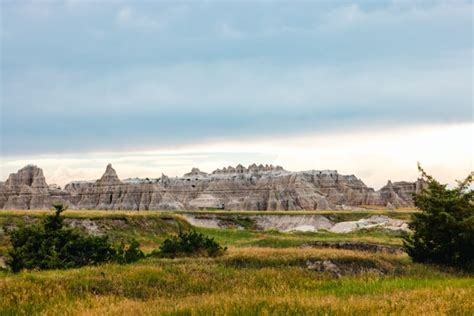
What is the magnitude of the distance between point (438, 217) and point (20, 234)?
1626cm

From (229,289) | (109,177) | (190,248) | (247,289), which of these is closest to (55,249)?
(190,248)

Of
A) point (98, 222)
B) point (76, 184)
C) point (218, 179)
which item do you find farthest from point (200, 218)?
point (76, 184)

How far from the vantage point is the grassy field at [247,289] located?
1130 cm

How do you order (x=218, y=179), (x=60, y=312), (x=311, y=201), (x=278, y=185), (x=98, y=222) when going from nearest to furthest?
(x=60, y=312)
(x=98, y=222)
(x=311, y=201)
(x=278, y=185)
(x=218, y=179)

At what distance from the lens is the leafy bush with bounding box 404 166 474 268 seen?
69.3ft

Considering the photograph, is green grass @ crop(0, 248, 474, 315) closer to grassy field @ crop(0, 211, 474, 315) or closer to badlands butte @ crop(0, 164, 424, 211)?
grassy field @ crop(0, 211, 474, 315)

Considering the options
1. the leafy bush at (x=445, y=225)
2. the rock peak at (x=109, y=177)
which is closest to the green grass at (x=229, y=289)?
the leafy bush at (x=445, y=225)

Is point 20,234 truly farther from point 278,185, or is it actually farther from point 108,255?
point 278,185

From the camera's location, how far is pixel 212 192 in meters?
175

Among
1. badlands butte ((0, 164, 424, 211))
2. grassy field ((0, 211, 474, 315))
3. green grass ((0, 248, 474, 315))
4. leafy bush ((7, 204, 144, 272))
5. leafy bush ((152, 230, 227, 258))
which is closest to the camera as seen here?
grassy field ((0, 211, 474, 315))

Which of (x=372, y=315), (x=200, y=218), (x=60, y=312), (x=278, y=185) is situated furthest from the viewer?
(x=278, y=185)

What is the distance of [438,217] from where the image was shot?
69.8 ft

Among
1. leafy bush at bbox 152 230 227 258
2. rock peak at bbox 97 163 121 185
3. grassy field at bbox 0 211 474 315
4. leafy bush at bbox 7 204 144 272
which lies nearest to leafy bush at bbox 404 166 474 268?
grassy field at bbox 0 211 474 315

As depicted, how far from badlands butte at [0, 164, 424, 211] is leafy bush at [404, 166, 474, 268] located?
395 feet
